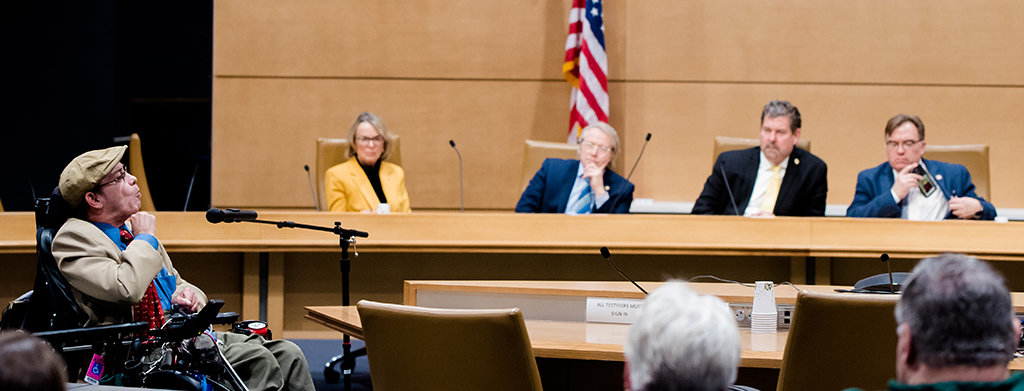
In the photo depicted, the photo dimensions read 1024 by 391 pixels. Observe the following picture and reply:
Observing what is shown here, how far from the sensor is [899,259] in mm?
3250

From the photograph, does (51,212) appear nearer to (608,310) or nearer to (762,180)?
(608,310)

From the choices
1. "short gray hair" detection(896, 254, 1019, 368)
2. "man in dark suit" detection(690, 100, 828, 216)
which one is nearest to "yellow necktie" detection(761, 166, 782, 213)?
"man in dark suit" detection(690, 100, 828, 216)

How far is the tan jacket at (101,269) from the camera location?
2010mm

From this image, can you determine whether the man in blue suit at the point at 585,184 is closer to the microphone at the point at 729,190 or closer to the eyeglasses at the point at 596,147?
the eyeglasses at the point at 596,147

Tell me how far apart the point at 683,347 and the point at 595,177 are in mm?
3073

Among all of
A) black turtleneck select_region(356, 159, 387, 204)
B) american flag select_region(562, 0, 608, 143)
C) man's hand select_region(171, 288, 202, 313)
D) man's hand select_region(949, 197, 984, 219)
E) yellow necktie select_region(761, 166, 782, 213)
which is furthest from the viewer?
american flag select_region(562, 0, 608, 143)

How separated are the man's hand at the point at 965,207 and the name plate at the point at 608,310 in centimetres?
231

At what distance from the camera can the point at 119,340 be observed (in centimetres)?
192

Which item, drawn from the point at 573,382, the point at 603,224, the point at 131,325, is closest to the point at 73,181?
the point at 131,325

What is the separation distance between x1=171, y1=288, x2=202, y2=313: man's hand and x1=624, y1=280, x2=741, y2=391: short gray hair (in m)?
1.77

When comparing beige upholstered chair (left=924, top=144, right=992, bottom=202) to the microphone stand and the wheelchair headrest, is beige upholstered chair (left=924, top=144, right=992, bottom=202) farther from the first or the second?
the wheelchair headrest

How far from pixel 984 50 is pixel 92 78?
6.02 m

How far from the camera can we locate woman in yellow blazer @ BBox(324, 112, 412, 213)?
164 inches

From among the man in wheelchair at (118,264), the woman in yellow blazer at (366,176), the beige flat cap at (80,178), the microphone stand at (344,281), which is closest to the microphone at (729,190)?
the woman in yellow blazer at (366,176)
